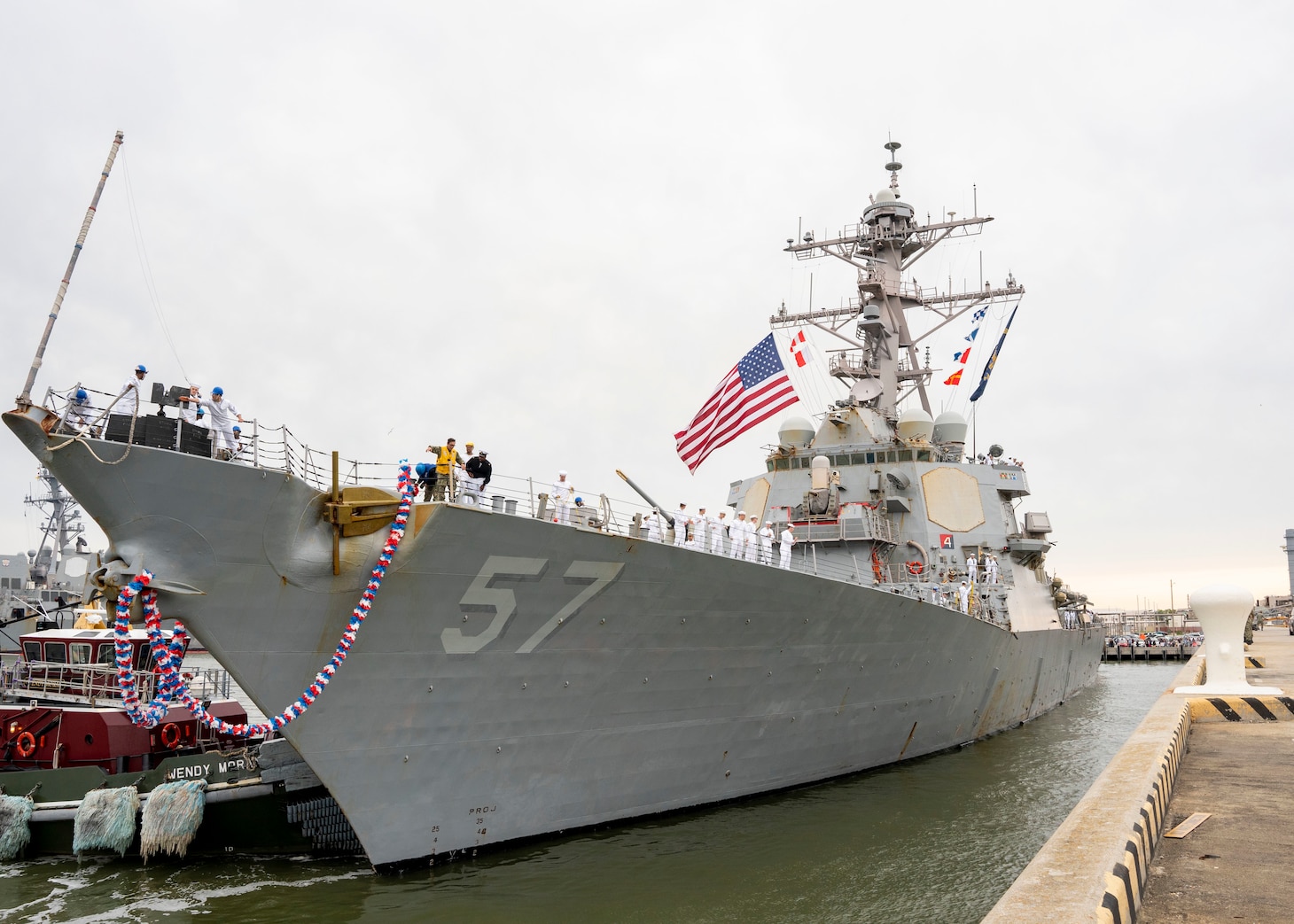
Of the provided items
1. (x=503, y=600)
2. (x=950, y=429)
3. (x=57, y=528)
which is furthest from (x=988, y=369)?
(x=57, y=528)

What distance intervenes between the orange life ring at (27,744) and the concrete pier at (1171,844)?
11460mm

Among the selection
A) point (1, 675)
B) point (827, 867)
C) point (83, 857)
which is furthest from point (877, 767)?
point (1, 675)

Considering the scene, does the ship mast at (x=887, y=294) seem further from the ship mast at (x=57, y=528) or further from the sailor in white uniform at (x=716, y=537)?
the ship mast at (x=57, y=528)

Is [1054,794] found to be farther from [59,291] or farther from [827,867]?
[59,291]

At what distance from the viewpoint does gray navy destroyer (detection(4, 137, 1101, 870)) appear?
7.25 meters

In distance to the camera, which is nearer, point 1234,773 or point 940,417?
point 1234,773

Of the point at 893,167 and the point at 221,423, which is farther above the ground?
the point at 893,167

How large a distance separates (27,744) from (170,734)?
153cm

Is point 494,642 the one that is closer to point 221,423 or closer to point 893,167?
point 221,423

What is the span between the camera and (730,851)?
8977mm

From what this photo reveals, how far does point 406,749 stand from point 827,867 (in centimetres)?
406

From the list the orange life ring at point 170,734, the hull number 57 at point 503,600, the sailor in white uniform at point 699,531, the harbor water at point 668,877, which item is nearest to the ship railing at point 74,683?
the orange life ring at point 170,734

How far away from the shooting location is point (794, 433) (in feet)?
60.6

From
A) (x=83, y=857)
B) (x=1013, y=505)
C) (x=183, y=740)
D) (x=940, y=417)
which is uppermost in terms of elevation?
(x=940, y=417)
